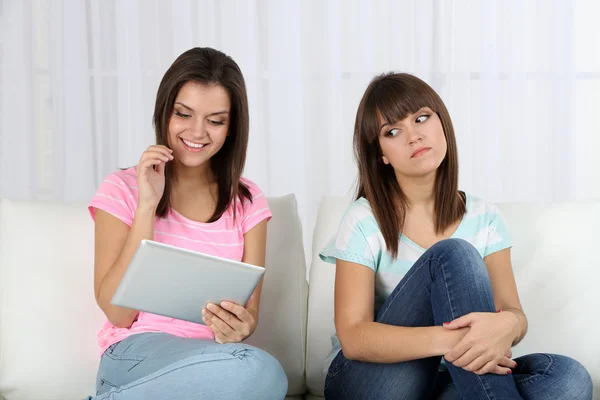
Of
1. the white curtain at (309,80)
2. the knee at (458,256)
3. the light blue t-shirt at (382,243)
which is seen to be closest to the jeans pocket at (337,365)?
the light blue t-shirt at (382,243)

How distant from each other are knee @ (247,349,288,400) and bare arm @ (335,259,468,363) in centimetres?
17

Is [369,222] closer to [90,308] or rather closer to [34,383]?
[90,308]

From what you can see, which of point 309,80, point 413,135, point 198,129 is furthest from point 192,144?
point 309,80

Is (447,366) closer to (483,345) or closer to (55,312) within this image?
(483,345)

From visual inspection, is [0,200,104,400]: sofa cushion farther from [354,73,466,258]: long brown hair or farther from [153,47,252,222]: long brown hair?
[354,73,466,258]: long brown hair

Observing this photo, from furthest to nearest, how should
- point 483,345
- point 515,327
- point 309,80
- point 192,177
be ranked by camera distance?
point 309,80, point 192,177, point 515,327, point 483,345

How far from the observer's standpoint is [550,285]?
2051 millimetres

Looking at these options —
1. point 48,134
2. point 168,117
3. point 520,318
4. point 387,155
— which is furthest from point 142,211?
point 48,134

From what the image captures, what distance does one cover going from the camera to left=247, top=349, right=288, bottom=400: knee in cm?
154

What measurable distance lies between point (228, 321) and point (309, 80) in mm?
1875

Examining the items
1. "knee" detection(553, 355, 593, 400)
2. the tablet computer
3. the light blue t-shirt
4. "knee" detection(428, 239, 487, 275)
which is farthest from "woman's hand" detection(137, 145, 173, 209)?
"knee" detection(553, 355, 593, 400)

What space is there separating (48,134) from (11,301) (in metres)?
1.67

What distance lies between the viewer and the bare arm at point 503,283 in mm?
1775

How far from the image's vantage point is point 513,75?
3406 millimetres
